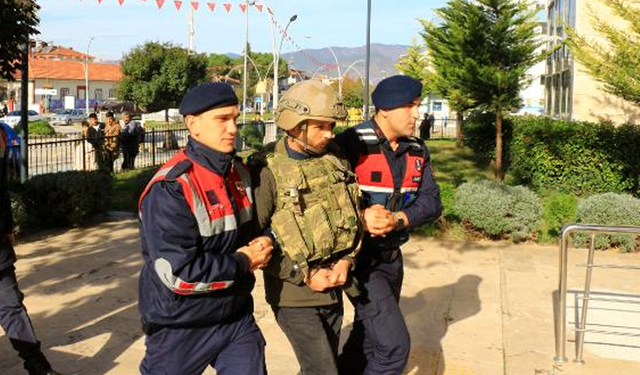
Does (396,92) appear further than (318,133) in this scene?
Yes

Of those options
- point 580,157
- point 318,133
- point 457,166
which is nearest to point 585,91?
point 457,166

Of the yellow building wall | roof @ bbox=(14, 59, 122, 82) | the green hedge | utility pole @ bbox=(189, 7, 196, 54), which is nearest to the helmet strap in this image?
the green hedge

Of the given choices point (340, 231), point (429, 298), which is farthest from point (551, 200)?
point (340, 231)

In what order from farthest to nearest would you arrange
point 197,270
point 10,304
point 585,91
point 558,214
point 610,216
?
point 585,91 → point 558,214 → point 610,216 → point 10,304 → point 197,270

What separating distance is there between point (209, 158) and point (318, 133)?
0.56m

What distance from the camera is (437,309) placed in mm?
5773

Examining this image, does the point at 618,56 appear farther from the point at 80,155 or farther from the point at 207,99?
the point at 80,155

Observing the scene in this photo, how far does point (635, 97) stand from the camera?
9758mm

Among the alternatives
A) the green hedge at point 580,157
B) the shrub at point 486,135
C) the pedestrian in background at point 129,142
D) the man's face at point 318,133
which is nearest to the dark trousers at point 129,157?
the pedestrian in background at point 129,142

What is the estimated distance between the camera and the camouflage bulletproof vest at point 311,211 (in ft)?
9.28

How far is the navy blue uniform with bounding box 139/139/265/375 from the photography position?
2479 millimetres

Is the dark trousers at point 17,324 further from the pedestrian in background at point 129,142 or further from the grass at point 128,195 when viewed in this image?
the pedestrian in background at point 129,142

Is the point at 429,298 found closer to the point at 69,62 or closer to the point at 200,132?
the point at 200,132

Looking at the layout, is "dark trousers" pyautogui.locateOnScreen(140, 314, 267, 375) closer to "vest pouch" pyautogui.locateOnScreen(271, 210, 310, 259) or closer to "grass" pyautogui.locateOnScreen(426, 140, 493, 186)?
"vest pouch" pyautogui.locateOnScreen(271, 210, 310, 259)
